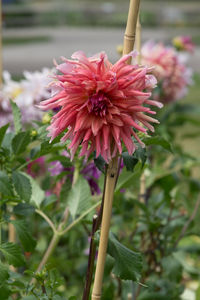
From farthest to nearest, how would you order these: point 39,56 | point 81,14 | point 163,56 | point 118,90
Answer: point 81,14
point 39,56
point 163,56
point 118,90

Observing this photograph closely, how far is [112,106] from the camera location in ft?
1.91

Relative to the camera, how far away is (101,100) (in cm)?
58

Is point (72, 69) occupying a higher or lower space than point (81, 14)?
higher

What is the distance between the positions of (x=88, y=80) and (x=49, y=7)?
46.8 ft

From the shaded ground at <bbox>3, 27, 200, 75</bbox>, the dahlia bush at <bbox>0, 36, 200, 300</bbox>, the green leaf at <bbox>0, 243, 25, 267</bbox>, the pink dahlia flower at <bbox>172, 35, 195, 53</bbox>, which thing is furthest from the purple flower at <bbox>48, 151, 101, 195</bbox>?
the shaded ground at <bbox>3, 27, 200, 75</bbox>

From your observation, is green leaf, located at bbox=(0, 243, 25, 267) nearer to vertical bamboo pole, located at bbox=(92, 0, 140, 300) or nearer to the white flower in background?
vertical bamboo pole, located at bbox=(92, 0, 140, 300)

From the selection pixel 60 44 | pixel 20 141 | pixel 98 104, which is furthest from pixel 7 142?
pixel 60 44

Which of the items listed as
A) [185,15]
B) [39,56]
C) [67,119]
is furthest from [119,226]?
[185,15]

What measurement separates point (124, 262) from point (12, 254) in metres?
0.18

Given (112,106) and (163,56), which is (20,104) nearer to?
(163,56)

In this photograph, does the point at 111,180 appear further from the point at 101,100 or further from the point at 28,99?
the point at 28,99

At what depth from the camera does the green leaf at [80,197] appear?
96cm

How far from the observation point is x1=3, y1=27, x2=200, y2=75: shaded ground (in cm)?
843

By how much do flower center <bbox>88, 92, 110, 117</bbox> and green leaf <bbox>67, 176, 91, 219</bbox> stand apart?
395mm
